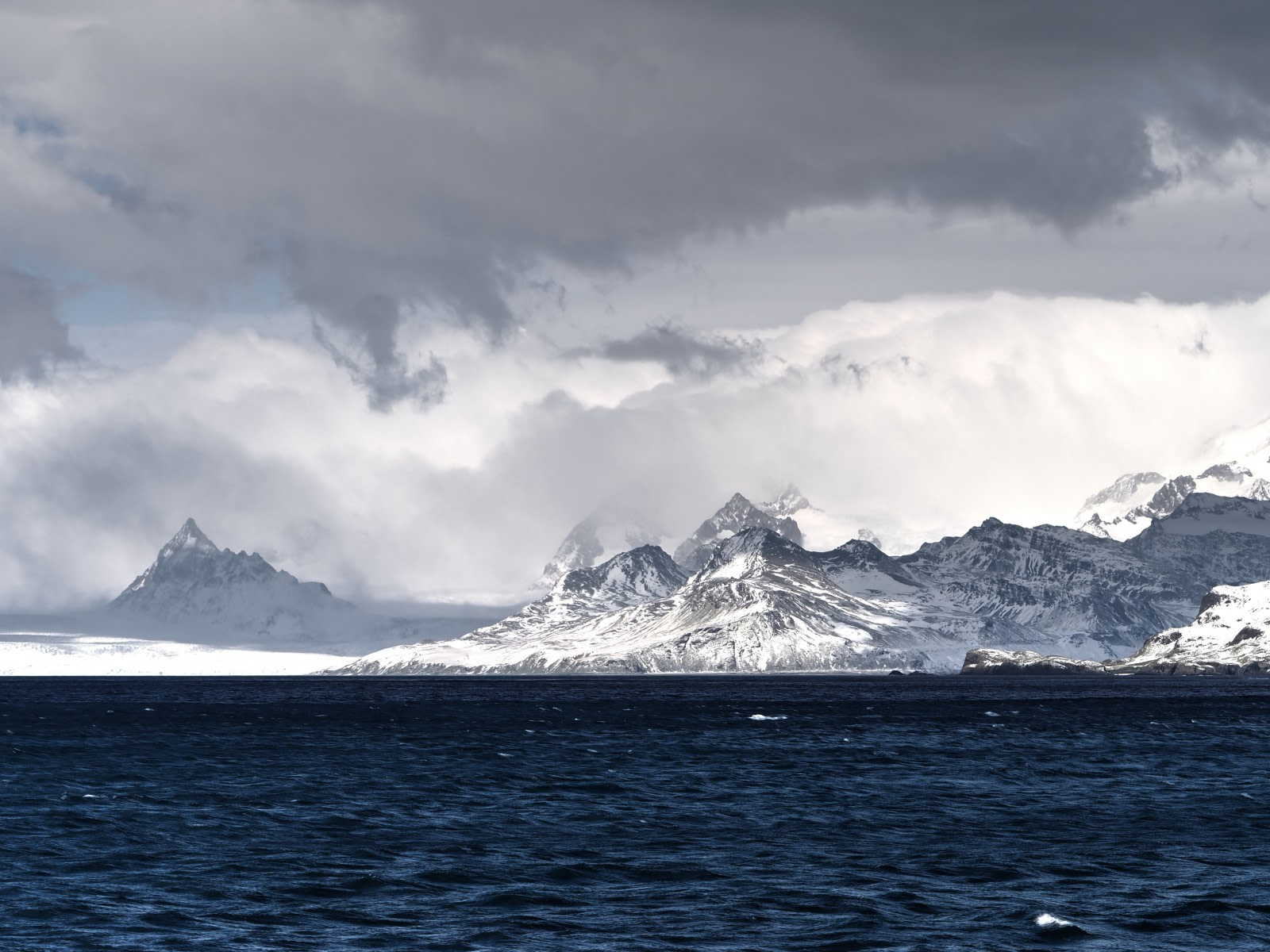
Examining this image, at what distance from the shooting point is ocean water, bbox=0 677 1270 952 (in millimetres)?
63844

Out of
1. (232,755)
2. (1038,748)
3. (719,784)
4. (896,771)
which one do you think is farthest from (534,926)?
(1038,748)

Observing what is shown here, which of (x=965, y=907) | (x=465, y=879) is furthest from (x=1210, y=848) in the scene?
(x=465, y=879)

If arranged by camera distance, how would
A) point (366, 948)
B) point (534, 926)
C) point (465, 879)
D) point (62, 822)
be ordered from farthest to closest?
point (62, 822) < point (465, 879) < point (534, 926) < point (366, 948)

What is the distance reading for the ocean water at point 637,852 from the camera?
63844 millimetres

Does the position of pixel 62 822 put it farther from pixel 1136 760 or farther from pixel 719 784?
pixel 1136 760

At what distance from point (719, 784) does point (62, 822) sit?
46.8m

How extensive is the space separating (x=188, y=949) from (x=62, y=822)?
40122mm

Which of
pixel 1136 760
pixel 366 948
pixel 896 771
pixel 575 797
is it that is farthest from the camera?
pixel 1136 760

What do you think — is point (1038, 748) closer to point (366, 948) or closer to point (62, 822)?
point (62, 822)

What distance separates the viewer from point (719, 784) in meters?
121

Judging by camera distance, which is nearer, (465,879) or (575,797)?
(465,879)

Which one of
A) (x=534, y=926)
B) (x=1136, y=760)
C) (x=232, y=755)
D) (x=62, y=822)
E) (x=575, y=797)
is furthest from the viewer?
(x=232, y=755)

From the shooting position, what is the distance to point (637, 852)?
85.2 meters

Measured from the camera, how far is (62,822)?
9644cm
